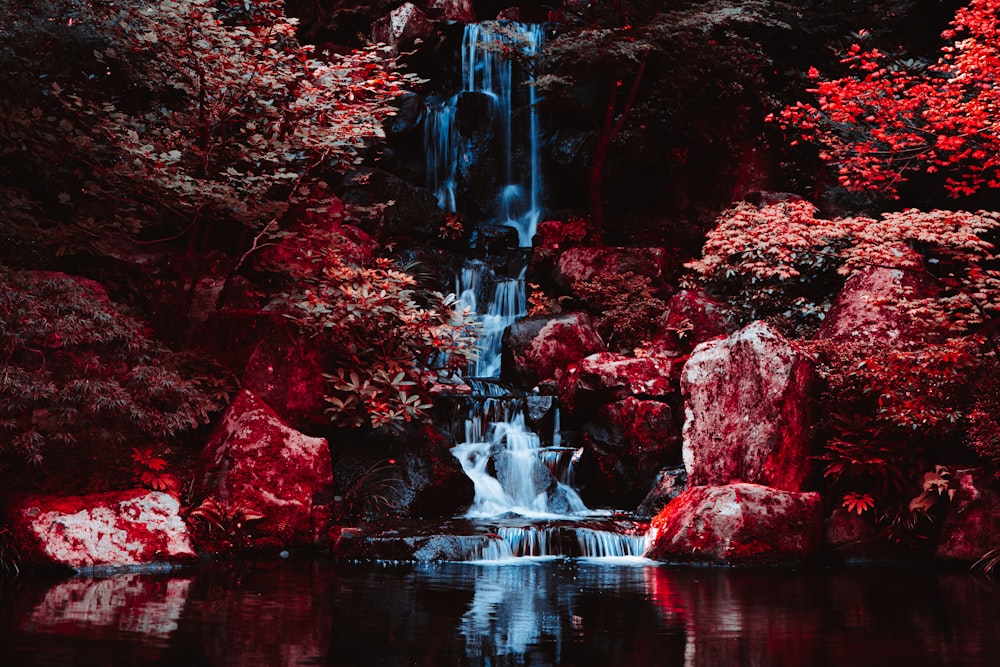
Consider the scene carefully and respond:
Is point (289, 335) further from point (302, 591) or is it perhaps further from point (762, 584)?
point (762, 584)

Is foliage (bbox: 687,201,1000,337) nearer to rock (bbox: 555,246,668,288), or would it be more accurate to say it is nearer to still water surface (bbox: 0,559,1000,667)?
rock (bbox: 555,246,668,288)

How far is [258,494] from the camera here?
31.4ft

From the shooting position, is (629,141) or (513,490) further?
(629,141)

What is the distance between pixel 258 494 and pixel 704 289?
9105 mm

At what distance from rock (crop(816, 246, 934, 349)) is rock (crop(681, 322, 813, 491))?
4.95ft

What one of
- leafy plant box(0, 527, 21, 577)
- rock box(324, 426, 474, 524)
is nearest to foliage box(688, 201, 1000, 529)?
rock box(324, 426, 474, 524)

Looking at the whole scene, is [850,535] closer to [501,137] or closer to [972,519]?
[972,519]

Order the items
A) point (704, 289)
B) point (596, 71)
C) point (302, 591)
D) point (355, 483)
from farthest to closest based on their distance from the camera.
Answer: point (596, 71) → point (704, 289) → point (355, 483) → point (302, 591)

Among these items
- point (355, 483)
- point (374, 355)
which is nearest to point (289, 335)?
point (374, 355)

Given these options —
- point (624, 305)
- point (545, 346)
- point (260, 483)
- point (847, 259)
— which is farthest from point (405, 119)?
point (260, 483)

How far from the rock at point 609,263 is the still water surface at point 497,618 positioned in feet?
29.1

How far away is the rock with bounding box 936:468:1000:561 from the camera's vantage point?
8961mm

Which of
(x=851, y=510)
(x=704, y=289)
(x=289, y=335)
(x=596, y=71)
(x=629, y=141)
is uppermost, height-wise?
(x=596, y=71)

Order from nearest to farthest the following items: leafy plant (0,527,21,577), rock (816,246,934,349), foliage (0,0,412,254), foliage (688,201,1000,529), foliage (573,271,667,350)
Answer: leafy plant (0,527,21,577) → foliage (688,201,1000,529) → foliage (0,0,412,254) → rock (816,246,934,349) → foliage (573,271,667,350)
